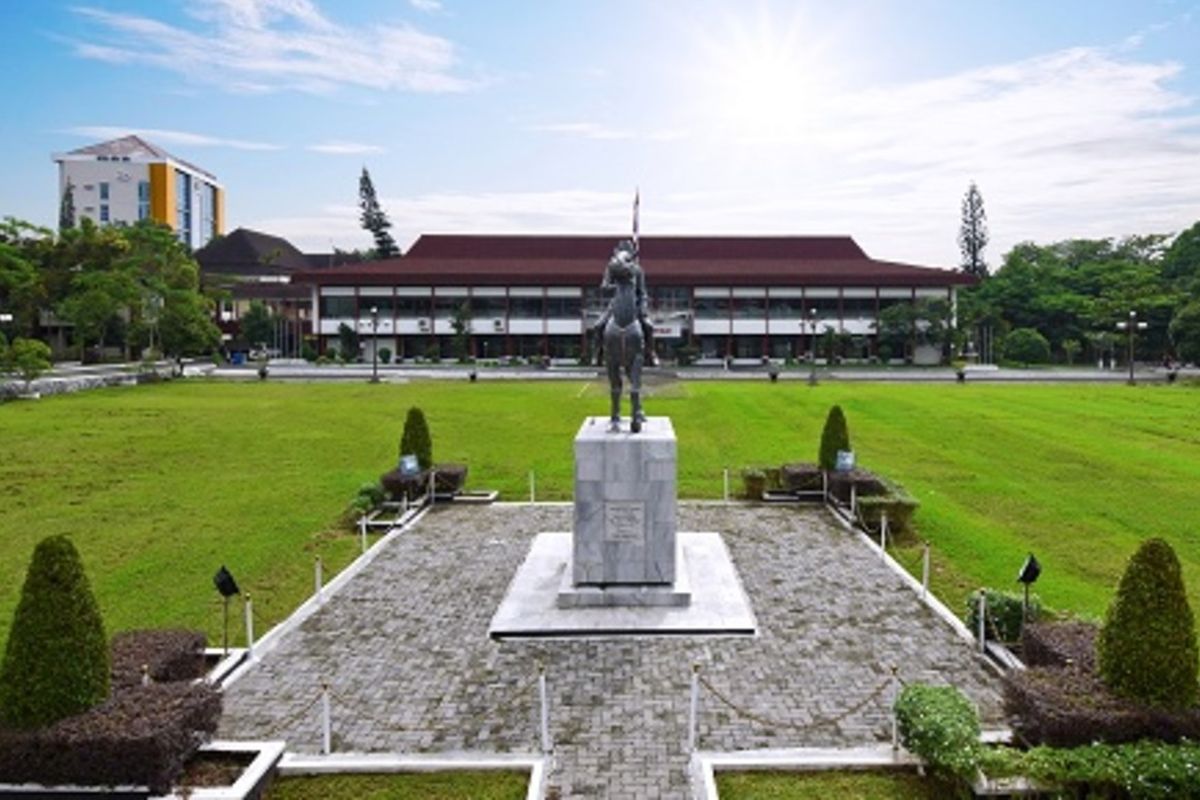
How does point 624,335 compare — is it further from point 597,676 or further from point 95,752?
point 95,752

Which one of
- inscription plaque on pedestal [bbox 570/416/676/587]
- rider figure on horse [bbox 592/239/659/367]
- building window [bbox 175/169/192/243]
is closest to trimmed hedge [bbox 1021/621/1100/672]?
inscription plaque on pedestal [bbox 570/416/676/587]

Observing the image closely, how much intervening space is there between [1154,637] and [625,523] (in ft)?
21.7

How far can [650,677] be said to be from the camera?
35.0ft

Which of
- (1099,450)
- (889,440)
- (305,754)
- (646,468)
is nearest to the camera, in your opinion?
(305,754)

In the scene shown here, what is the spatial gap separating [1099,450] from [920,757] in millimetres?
21790

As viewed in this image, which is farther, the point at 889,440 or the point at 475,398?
the point at 475,398

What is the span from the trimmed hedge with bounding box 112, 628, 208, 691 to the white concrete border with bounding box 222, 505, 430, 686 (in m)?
0.60

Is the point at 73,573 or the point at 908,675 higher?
the point at 73,573

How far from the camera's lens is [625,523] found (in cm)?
1308

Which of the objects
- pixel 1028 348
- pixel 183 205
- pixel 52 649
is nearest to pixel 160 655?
pixel 52 649

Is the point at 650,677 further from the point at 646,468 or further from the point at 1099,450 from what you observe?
the point at 1099,450

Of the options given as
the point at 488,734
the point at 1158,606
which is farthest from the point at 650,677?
the point at 1158,606

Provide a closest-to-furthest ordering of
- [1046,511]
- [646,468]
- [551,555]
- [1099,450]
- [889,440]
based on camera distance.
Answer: [646,468]
[551,555]
[1046,511]
[1099,450]
[889,440]

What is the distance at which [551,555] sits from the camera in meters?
15.5
